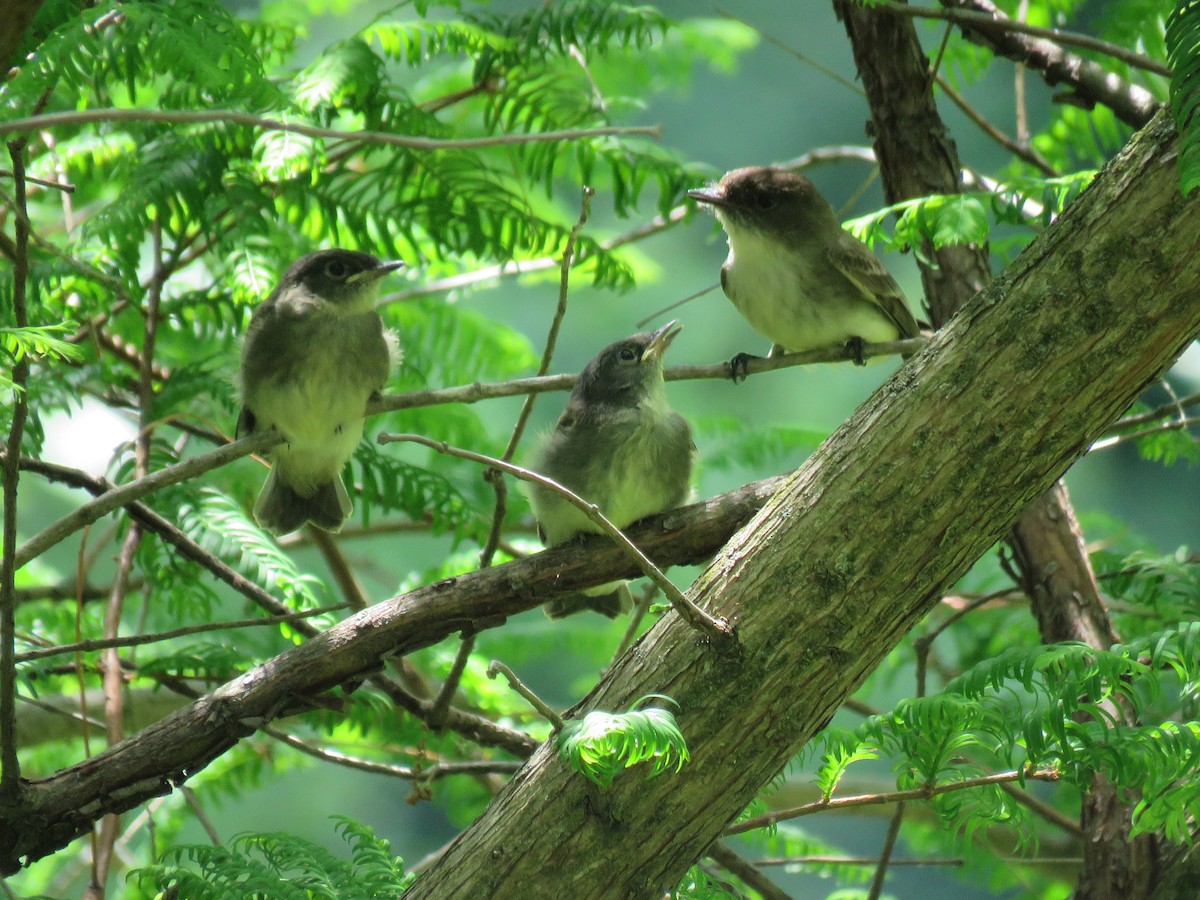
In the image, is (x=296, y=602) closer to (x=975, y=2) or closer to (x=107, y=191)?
(x=975, y=2)

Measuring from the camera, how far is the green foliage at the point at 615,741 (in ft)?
6.84

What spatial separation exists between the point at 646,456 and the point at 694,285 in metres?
7.27

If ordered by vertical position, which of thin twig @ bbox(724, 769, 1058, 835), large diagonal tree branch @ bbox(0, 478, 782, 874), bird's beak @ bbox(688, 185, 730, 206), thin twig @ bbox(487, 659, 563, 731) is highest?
bird's beak @ bbox(688, 185, 730, 206)

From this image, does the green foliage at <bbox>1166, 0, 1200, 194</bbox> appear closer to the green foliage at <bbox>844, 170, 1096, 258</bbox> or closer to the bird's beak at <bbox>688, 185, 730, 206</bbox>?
the green foliage at <bbox>844, 170, 1096, 258</bbox>

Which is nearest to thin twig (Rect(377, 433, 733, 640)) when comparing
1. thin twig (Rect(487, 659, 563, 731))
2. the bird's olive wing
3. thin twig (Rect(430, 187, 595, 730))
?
thin twig (Rect(487, 659, 563, 731))

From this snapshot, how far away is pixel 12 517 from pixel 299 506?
71.3 inches

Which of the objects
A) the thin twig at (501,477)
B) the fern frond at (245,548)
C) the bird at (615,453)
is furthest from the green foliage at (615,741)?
the fern frond at (245,548)

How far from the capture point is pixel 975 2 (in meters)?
3.99

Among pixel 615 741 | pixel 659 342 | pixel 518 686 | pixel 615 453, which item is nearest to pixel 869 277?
pixel 659 342

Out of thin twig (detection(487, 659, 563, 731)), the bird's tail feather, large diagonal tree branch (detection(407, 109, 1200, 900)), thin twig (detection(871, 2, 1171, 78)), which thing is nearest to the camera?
thin twig (detection(487, 659, 563, 731))

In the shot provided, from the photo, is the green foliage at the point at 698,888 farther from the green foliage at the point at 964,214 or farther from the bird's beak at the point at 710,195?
the bird's beak at the point at 710,195

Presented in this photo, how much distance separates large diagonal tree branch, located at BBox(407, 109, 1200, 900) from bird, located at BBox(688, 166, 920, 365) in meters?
1.57

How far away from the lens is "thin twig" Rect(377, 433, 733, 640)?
2.14m

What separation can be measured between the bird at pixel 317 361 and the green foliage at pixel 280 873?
1.29 metres
